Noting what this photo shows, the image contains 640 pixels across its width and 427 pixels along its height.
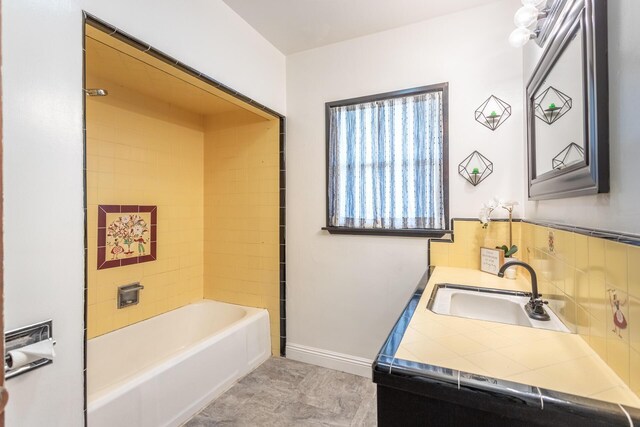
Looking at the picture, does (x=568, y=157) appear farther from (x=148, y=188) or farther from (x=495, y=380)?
(x=148, y=188)

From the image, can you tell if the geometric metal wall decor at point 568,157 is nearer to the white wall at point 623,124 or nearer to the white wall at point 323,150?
the white wall at point 623,124

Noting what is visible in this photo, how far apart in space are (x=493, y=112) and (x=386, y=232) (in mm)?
1097

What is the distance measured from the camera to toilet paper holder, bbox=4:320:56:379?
3.39 feet

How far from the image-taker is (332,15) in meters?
2.17

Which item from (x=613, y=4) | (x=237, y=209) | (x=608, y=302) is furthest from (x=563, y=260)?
(x=237, y=209)

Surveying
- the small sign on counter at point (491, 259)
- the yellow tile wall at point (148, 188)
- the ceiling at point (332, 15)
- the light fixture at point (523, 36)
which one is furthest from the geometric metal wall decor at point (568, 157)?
the yellow tile wall at point (148, 188)

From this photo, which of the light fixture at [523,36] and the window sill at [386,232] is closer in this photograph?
the light fixture at [523,36]

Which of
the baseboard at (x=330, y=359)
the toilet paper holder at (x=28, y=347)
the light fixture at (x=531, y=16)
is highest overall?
the light fixture at (x=531, y=16)

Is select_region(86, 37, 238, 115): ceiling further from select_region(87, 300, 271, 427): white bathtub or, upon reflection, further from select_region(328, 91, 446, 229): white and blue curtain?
select_region(87, 300, 271, 427): white bathtub

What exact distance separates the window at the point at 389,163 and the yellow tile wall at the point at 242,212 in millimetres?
590

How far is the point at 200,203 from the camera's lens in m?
3.07

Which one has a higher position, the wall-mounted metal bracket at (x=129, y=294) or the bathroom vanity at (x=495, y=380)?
the bathroom vanity at (x=495, y=380)

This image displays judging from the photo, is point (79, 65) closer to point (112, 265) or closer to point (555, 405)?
point (112, 265)

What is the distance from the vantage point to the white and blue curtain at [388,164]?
2.20 metres
